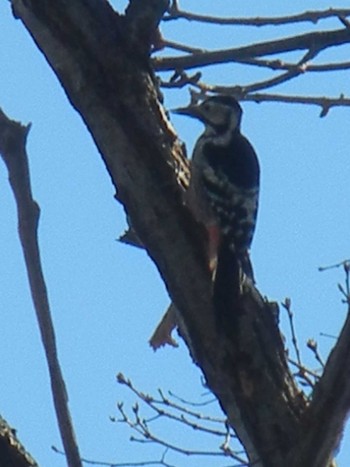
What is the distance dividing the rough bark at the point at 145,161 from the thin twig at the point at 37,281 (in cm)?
156

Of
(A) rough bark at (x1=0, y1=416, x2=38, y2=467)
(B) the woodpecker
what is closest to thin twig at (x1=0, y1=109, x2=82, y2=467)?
(A) rough bark at (x1=0, y1=416, x2=38, y2=467)

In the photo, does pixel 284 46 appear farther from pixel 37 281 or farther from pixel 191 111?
pixel 191 111

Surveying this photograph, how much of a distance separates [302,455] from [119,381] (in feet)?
6.67

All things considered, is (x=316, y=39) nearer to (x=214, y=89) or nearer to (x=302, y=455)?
(x=214, y=89)

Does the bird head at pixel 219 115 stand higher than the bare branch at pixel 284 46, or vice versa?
the bird head at pixel 219 115

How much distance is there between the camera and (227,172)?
6234 millimetres

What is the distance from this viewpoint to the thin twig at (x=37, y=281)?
231 centimetres

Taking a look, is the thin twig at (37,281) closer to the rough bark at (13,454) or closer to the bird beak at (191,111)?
the rough bark at (13,454)

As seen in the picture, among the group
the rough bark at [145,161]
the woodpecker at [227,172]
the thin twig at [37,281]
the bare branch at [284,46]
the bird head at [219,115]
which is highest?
the bird head at [219,115]

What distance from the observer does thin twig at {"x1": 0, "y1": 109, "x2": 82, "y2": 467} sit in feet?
7.58

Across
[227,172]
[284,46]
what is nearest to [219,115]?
[227,172]

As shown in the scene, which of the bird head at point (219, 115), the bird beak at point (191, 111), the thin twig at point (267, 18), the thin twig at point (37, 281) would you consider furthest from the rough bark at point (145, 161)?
the bird head at point (219, 115)

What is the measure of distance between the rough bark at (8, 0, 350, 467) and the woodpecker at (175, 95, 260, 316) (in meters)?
0.83

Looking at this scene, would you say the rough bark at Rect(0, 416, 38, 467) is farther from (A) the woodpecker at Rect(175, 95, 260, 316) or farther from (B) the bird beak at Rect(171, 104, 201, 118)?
(B) the bird beak at Rect(171, 104, 201, 118)
